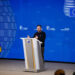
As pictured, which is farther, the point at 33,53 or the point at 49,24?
the point at 49,24

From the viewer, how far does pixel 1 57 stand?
9953 millimetres

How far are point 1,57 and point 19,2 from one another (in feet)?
7.98

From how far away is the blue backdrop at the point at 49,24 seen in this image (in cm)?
895

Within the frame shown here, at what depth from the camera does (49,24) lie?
914 centimetres

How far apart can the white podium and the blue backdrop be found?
2.31 m

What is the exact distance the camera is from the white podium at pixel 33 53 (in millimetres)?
6727

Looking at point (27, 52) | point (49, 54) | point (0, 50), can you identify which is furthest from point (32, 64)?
point (0, 50)

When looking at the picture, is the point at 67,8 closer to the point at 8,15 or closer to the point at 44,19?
the point at 44,19

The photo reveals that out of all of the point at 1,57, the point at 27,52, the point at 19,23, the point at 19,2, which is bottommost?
the point at 1,57

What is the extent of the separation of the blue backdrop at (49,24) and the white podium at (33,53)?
7.59ft

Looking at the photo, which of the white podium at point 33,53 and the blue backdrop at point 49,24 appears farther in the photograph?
the blue backdrop at point 49,24

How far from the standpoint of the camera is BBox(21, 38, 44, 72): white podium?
6727mm

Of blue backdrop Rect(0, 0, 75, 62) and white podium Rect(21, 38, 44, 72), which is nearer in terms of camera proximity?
white podium Rect(21, 38, 44, 72)

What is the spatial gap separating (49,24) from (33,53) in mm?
2580
